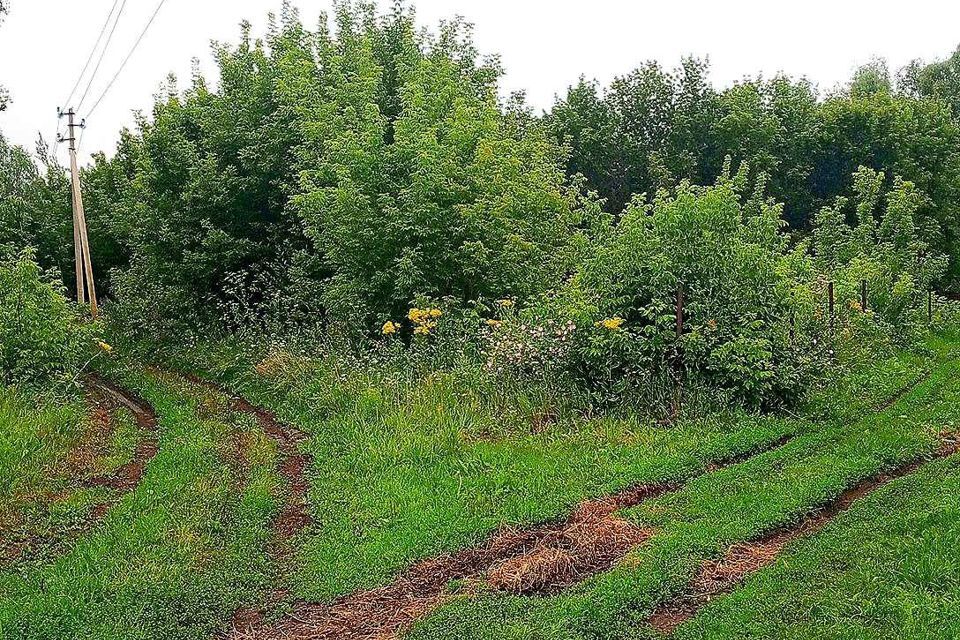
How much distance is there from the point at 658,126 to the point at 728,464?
24458 millimetres

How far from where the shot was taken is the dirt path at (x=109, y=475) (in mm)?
7191

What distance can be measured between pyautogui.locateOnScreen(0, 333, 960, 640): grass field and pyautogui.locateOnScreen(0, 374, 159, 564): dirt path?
0.49 ft

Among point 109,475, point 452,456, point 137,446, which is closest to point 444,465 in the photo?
point 452,456

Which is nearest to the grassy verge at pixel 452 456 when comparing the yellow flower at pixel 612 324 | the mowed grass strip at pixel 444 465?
the mowed grass strip at pixel 444 465

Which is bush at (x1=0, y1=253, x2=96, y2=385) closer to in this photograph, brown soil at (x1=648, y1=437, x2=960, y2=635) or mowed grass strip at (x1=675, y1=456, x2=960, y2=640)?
brown soil at (x1=648, y1=437, x2=960, y2=635)

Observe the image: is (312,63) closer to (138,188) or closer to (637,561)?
(138,188)

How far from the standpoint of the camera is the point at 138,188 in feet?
67.5

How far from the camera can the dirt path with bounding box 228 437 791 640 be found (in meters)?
5.70

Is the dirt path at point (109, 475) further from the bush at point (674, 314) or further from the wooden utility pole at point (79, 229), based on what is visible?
the wooden utility pole at point (79, 229)

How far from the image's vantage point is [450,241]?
46.1 feet

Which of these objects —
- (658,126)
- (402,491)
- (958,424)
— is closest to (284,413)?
(402,491)

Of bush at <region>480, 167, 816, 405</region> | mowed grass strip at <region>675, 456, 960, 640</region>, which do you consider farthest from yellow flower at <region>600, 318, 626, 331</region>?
mowed grass strip at <region>675, 456, 960, 640</region>

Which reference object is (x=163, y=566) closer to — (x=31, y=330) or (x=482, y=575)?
(x=482, y=575)

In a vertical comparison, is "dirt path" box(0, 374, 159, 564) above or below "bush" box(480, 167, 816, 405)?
below
